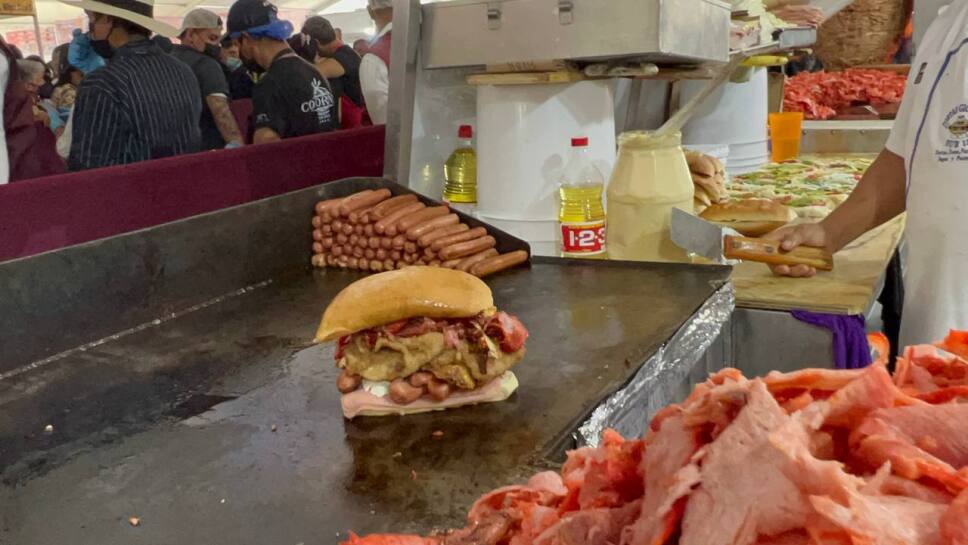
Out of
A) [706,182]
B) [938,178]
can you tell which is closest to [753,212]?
[706,182]

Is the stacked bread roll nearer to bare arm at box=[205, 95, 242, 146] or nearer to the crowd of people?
the crowd of people

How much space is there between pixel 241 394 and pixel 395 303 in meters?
0.44

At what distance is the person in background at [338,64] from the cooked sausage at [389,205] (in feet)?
10.0

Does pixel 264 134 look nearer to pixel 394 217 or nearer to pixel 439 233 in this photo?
pixel 394 217

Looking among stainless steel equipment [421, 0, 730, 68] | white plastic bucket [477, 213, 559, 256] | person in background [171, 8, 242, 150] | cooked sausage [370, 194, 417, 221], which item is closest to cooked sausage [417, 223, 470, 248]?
cooked sausage [370, 194, 417, 221]

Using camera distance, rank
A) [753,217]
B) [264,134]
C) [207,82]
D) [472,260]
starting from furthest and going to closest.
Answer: [207,82] → [264,134] → [753,217] → [472,260]

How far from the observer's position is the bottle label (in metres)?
2.94

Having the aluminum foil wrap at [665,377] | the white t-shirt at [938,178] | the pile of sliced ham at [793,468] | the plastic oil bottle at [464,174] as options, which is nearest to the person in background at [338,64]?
the plastic oil bottle at [464,174]

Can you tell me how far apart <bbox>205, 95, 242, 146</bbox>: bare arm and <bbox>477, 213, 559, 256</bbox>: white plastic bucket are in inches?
101

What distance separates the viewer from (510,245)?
117 inches

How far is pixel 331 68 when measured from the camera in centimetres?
605

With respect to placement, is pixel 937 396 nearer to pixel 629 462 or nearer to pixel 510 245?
pixel 629 462

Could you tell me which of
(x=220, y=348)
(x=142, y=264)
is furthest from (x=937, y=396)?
(x=142, y=264)

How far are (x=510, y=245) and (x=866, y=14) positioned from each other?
5031mm
